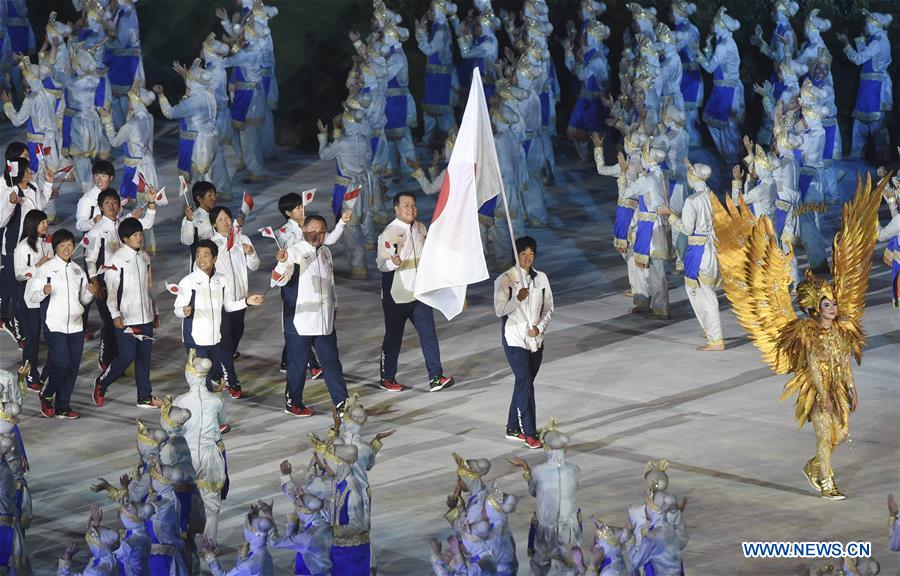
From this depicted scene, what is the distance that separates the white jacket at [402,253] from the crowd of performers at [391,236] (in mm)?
20

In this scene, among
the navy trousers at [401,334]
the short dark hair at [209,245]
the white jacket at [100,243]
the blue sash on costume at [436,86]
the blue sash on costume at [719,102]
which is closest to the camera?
the short dark hair at [209,245]

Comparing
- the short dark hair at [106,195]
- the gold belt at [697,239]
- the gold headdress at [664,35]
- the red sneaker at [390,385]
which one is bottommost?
the red sneaker at [390,385]

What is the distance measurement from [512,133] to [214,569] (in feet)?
35.3

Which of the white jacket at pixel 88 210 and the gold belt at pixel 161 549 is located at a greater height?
the white jacket at pixel 88 210

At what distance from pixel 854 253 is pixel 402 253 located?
4.44m

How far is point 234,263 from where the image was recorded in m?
17.4

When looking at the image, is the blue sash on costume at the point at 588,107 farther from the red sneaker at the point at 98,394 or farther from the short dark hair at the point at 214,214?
the red sneaker at the point at 98,394

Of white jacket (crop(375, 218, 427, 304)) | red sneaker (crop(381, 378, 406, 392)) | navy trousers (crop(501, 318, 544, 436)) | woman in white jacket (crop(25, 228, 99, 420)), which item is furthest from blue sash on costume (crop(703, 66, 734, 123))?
woman in white jacket (crop(25, 228, 99, 420))

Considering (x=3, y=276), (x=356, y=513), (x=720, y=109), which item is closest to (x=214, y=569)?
(x=356, y=513)

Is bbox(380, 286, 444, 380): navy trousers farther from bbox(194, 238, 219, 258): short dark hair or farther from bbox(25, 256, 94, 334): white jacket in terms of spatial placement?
bbox(25, 256, 94, 334): white jacket

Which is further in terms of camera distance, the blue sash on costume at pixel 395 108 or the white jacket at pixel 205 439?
the blue sash on costume at pixel 395 108

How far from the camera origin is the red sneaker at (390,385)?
18141 millimetres

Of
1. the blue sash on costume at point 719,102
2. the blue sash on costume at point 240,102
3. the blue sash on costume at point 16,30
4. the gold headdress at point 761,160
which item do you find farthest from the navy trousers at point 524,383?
the blue sash on costume at point 16,30

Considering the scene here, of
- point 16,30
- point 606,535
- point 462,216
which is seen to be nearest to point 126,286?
point 462,216
